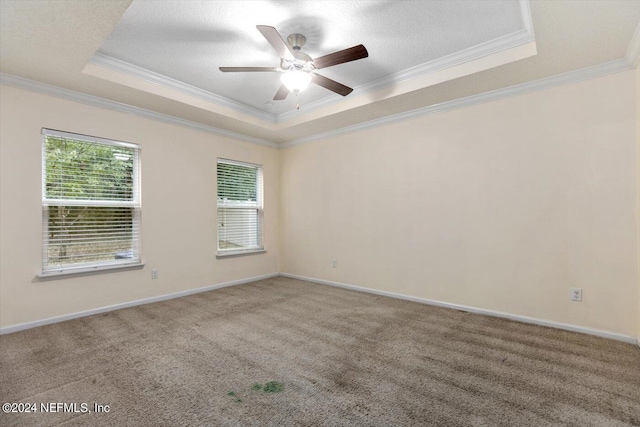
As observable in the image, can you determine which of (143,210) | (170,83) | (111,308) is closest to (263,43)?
(170,83)

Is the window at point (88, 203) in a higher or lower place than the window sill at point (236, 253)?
higher

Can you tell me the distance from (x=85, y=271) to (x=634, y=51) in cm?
556

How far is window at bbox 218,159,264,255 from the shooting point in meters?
4.81

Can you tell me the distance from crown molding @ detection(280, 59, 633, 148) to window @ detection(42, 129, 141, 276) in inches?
119

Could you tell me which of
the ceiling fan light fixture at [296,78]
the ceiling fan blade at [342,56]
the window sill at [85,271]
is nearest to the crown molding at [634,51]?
the ceiling fan blade at [342,56]

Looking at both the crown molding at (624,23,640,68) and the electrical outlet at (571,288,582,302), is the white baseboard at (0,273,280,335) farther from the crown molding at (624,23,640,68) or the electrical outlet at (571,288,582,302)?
the crown molding at (624,23,640,68)

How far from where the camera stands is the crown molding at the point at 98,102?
2.99 metres

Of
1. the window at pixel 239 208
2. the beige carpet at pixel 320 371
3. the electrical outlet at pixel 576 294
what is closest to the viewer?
the beige carpet at pixel 320 371

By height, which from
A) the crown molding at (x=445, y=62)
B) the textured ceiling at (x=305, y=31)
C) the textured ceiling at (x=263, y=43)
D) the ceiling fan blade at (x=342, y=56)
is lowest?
the ceiling fan blade at (x=342, y=56)

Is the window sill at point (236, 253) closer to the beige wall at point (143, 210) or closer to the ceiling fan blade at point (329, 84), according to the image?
the beige wall at point (143, 210)

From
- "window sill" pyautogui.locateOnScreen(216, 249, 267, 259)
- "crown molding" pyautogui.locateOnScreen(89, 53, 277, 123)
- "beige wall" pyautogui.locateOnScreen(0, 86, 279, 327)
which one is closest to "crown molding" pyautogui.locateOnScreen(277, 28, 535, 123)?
"crown molding" pyautogui.locateOnScreen(89, 53, 277, 123)

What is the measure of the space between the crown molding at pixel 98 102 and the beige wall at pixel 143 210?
0.21ft

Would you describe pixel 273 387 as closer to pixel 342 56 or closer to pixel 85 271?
pixel 342 56

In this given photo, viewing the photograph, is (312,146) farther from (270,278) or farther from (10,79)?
(10,79)
